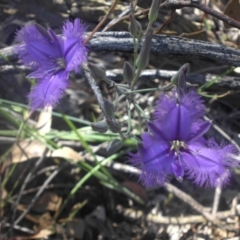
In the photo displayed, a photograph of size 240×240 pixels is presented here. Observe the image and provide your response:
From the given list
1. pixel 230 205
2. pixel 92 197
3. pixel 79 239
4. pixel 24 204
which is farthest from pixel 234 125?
pixel 24 204

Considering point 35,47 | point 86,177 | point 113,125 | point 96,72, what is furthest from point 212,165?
point 86,177

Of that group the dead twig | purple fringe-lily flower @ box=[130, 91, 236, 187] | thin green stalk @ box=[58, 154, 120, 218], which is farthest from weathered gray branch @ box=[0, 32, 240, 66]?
thin green stalk @ box=[58, 154, 120, 218]

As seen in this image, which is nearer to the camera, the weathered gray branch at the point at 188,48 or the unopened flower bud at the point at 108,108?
the unopened flower bud at the point at 108,108

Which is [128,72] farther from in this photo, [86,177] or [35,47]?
[86,177]

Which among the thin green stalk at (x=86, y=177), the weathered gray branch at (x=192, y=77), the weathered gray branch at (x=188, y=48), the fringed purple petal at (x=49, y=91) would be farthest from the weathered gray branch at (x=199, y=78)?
the fringed purple petal at (x=49, y=91)

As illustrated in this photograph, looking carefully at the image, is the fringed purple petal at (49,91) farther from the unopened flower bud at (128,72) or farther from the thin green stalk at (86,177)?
the thin green stalk at (86,177)

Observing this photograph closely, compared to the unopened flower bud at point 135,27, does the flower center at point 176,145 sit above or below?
below

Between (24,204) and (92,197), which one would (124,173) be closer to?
(92,197)
